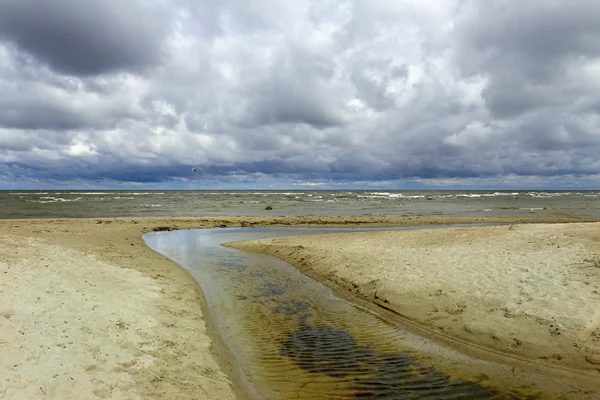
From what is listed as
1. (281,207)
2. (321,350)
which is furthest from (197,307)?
(281,207)

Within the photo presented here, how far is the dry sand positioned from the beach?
0.04 meters

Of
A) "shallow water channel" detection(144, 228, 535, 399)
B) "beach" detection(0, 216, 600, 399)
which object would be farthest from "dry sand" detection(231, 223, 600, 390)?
"shallow water channel" detection(144, 228, 535, 399)

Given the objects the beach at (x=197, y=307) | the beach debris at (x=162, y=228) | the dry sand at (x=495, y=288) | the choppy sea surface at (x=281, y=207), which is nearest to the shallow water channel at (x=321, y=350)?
the beach at (x=197, y=307)

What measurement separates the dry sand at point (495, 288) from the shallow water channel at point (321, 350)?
40.4 inches

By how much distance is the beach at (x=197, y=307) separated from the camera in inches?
244

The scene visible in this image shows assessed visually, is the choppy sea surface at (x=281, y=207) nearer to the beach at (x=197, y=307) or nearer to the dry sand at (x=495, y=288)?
the dry sand at (x=495, y=288)

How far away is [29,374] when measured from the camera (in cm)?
561

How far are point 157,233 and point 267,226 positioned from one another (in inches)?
420

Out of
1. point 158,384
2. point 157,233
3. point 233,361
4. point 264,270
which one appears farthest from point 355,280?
point 157,233

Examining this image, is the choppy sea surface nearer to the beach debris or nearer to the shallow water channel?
the beach debris

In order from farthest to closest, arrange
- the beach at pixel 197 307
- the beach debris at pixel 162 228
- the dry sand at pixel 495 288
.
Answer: the beach debris at pixel 162 228
the dry sand at pixel 495 288
the beach at pixel 197 307

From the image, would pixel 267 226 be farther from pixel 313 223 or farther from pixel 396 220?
pixel 396 220

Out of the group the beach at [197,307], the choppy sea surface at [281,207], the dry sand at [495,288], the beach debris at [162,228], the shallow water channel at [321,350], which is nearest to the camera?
the beach at [197,307]

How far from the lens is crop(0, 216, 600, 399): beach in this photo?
20.4ft
